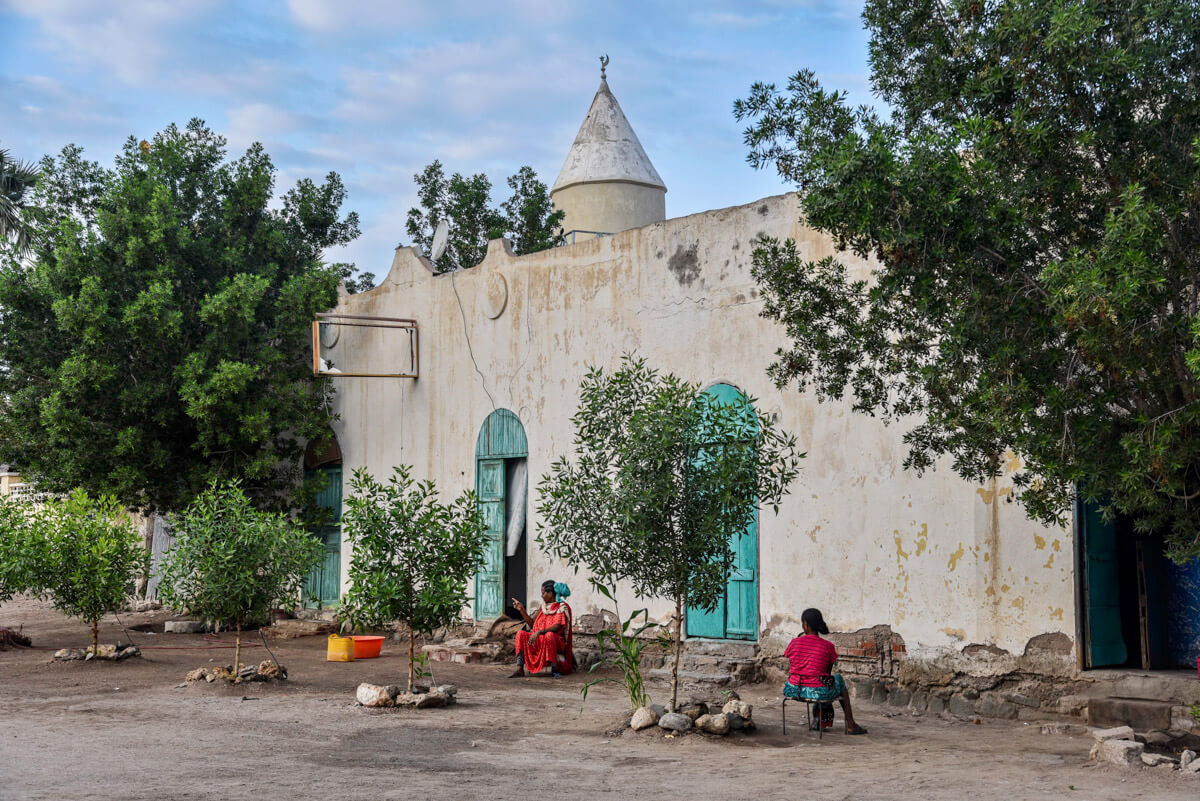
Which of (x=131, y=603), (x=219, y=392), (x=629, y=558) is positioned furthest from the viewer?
(x=131, y=603)

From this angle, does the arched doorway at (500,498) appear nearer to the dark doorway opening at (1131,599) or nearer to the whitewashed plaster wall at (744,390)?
the whitewashed plaster wall at (744,390)

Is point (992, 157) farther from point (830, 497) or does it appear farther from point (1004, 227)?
point (830, 497)

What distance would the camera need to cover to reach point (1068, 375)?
19.7 ft

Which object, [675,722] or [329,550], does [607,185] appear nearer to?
[329,550]

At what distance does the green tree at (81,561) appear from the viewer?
447 inches

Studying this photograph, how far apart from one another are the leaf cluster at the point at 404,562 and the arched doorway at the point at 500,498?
14.1ft

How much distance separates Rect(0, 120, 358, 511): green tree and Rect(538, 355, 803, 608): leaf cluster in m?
8.68

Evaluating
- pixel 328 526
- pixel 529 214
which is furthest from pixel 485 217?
pixel 328 526

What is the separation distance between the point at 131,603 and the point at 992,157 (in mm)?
18029

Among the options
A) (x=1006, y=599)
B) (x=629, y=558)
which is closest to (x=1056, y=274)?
(x=629, y=558)

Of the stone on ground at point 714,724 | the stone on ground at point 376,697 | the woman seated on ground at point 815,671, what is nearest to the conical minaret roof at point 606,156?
the stone on ground at point 376,697

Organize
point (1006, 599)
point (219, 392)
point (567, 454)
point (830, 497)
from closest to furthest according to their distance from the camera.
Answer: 1. point (1006, 599)
2. point (830, 497)
3. point (567, 454)
4. point (219, 392)

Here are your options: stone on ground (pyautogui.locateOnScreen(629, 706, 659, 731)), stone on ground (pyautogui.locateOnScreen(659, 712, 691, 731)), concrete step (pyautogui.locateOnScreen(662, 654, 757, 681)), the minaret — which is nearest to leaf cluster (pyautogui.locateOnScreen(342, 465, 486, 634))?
stone on ground (pyautogui.locateOnScreen(629, 706, 659, 731))

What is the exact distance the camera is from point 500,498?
13.9 metres
